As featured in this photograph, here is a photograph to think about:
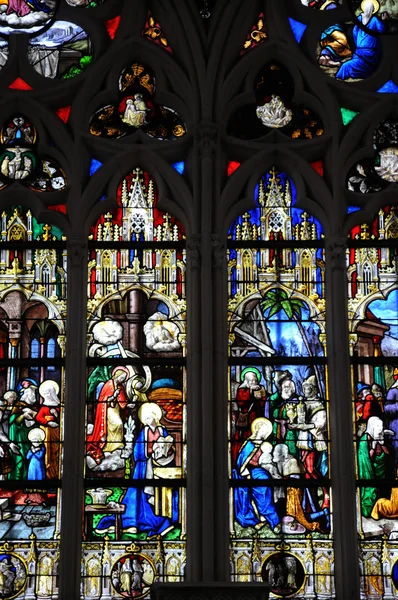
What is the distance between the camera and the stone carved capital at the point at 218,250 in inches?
689

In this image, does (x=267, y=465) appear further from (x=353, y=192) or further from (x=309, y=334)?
(x=353, y=192)

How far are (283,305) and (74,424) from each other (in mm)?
2482

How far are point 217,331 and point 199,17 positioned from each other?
3.64 m

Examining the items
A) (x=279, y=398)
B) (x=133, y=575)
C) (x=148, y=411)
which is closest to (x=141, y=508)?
(x=133, y=575)

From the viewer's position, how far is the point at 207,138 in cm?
1800

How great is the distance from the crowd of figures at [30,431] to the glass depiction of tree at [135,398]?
1.13 ft

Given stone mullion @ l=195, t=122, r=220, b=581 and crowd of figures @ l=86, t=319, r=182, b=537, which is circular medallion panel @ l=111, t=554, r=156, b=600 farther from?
stone mullion @ l=195, t=122, r=220, b=581

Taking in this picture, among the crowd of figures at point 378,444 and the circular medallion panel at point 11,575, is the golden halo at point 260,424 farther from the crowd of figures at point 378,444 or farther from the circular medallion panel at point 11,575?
the circular medallion panel at point 11,575

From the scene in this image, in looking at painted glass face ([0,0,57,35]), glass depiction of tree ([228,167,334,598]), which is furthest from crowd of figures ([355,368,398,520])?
painted glass face ([0,0,57,35])

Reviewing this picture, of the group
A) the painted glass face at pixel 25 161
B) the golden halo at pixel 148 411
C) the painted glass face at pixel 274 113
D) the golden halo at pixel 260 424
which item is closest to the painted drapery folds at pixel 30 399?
the painted glass face at pixel 25 161

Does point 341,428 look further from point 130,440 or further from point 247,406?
point 130,440

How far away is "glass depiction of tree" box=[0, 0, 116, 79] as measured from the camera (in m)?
18.7

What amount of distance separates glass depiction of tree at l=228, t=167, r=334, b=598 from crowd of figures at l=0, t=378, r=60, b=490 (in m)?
1.73

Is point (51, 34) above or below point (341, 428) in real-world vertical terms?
above
